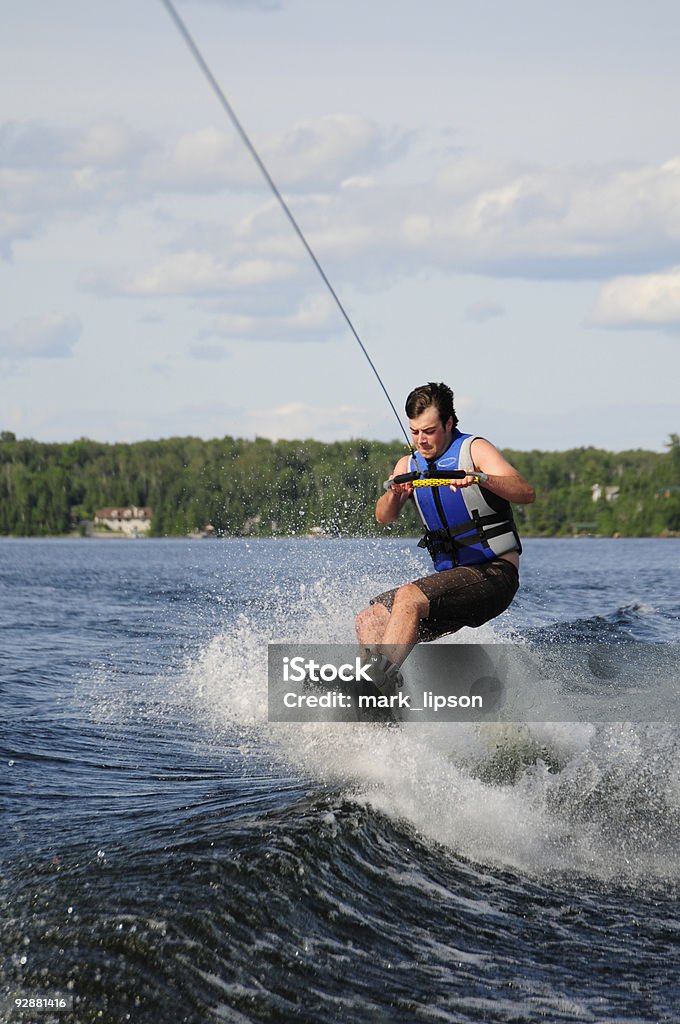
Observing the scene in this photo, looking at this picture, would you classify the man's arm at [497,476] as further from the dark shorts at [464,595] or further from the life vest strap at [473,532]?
the dark shorts at [464,595]

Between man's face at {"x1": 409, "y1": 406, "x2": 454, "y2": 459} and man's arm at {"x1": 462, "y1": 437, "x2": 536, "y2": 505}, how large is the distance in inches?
7.0

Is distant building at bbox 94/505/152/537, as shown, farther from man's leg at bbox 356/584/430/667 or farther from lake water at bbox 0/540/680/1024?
man's leg at bbox 356/584/430/667

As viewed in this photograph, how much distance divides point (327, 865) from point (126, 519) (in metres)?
114

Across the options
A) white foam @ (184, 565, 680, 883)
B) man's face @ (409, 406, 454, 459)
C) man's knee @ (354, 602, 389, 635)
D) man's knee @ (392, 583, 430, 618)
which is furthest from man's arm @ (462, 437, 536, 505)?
white foam @ (184, 565, 680, 883)

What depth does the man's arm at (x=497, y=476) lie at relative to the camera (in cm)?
615

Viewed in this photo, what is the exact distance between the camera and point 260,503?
34.2 metres

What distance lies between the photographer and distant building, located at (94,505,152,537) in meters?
117

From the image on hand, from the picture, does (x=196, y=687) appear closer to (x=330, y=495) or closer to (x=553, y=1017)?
(x=553, y=1017)

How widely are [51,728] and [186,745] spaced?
4.10 ft

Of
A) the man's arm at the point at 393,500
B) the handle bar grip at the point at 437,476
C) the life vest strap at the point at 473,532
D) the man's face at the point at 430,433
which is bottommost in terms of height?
the life vest strap at the point at 473,532

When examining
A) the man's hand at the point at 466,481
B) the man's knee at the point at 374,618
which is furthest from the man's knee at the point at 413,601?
the man's hand at the point at 466,481

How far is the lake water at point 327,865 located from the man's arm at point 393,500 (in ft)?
4.49

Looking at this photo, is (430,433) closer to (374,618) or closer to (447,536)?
(447,536)

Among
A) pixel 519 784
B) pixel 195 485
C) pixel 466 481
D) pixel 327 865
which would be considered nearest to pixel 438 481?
pixel 466 481
